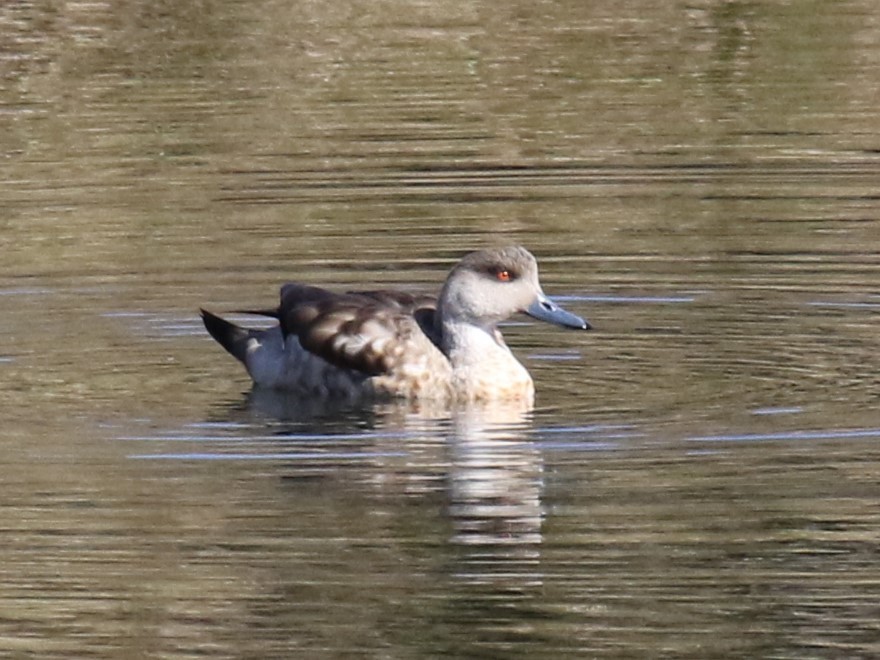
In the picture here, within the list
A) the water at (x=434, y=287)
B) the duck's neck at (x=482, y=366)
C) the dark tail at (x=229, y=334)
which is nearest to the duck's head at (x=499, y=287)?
the duck's neck at (x=482, y=366)

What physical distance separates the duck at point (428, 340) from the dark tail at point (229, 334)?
11.5 inches

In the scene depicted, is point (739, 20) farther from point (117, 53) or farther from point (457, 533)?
point (457, 533)

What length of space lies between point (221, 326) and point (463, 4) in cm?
1075

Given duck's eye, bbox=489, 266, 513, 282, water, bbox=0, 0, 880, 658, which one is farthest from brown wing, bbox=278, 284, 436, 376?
duck's eye, bbox=489, 266, 513, 282

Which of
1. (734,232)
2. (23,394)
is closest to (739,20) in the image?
(734,232)

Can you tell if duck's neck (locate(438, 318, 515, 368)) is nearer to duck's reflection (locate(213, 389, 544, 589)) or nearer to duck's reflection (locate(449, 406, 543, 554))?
duck's reflection (locate(213, 389, 544, 589))

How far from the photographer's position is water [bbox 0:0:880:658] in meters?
8.84

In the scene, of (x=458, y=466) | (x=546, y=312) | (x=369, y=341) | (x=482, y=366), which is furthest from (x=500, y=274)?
(x=458, y=466)

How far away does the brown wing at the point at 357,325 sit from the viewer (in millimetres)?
12320

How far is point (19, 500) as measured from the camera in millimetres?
10195

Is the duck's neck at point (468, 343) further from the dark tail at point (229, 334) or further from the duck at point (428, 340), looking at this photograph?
the dark tail at point (229, 334)

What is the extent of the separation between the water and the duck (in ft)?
0.73

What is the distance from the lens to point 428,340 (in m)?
12.4

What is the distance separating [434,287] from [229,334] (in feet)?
6.34
